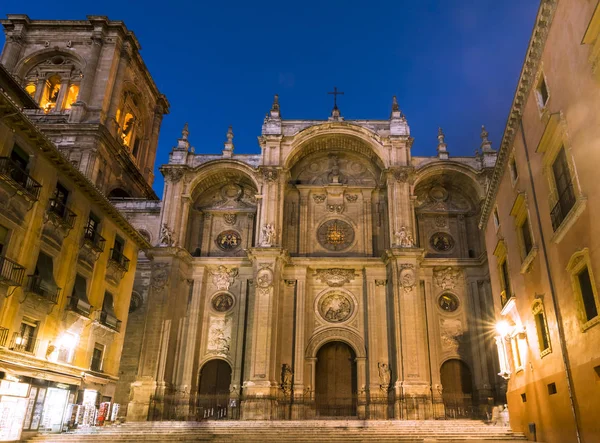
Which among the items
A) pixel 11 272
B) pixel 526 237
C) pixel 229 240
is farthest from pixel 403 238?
pixel 11 272

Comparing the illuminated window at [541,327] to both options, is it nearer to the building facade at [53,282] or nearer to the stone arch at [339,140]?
the building facade at [53,282]

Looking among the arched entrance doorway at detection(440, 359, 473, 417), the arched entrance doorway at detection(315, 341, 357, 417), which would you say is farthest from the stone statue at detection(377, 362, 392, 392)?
the arched entrance doorway at detection(440, 359, 473, 417)

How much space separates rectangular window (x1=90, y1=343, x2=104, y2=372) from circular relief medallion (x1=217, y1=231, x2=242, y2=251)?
12.0m

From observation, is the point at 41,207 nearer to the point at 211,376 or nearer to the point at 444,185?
the point at 211,376

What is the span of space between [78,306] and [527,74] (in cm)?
1830

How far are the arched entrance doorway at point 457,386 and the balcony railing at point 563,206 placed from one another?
55.9ft

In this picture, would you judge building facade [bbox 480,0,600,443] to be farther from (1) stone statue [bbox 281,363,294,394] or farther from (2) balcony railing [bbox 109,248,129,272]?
(2) balcony railing [bbox 109,248,129,272]

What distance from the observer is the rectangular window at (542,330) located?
15016 millimetres

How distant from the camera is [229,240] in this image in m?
33.3

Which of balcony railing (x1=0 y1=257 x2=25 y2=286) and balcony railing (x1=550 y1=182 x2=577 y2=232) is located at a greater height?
balcony railing (x1=550 y1=182 x2=577 y2=232)

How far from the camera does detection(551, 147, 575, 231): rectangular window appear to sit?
12773 millimetres

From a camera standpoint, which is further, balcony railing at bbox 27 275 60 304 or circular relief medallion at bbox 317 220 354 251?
circular relief medallion at bbox 317 220 354 251

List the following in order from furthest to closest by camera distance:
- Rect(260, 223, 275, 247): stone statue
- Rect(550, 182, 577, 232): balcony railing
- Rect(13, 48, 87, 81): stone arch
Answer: Rect(13, 48, 87, 81): stone arch < Rect(260, 223, 275, 247): stone statue < Rect(550, 182, 577, 232): balcony railing

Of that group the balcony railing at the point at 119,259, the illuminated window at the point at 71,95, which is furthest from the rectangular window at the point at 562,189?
the illuminated window at the point at 71,95
